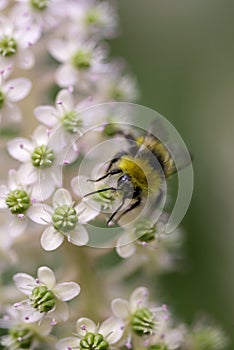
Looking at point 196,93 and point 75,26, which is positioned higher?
point 196,93

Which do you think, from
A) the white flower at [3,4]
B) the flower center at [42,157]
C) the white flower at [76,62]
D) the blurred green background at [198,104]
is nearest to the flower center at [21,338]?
the flower center at [42,157]

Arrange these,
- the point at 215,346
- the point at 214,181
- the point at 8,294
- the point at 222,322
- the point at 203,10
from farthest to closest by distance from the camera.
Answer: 1. the point at 203,10
2. the point at 214,181
3. the point at 222,322
4. the point at 215,346
5. the point at 8,294

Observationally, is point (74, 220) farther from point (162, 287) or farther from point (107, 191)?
point (162, 287)

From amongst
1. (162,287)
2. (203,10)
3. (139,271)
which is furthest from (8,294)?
(203,10)

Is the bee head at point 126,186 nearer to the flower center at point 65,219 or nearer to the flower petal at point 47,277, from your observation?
the flower center at point 65,219

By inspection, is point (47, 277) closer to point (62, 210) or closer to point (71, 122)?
point (62, 210)
